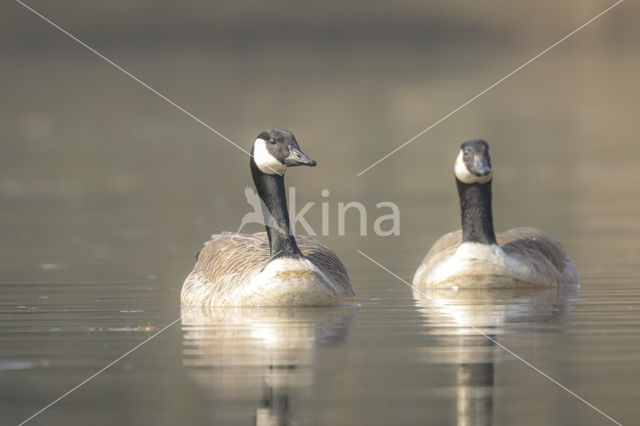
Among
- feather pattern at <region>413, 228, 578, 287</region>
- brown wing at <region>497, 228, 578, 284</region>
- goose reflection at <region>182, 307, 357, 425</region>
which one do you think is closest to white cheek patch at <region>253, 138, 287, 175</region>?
goose reflection at <region>182, 307, 357, 425</region>

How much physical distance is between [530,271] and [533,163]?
24656 mm

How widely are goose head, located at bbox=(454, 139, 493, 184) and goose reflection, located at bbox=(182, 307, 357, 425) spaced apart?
3.40 metres

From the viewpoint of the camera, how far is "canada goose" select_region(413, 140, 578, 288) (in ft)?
54.6

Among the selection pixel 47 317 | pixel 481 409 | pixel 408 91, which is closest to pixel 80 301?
pixel 47 317

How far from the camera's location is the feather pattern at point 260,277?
14.3m

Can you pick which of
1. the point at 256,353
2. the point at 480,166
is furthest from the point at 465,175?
the point at 256,353

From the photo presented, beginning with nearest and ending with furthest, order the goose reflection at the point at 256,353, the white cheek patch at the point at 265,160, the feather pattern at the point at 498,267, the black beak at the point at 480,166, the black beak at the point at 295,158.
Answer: the goose reflection at the point at 256,353 < the black beak at the point at 295,158 < the white cheek patch at the point at 265,160 < the feather pattern at the point at 498,267 < the black beak at the point at 480,166

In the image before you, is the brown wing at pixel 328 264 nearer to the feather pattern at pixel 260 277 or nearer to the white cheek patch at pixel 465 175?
the feather pattern at pixel 260 277

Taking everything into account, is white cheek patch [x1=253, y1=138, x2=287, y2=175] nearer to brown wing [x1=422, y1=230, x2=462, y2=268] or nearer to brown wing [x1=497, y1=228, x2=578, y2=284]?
brown wing [x1=422, y1=230, x2=462, y2=268]

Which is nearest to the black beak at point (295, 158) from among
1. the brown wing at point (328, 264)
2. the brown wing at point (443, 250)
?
the brown wing at point (328, 264)

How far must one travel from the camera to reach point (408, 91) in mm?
74812

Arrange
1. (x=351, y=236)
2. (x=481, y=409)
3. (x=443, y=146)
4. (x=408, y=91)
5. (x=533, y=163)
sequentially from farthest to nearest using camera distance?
(x=408, y=91) < (x=443, y=146) < (x=533, y=163) < (x=351, y=236) < (x=481, y=409)

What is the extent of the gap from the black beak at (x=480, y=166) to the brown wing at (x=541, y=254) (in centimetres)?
112

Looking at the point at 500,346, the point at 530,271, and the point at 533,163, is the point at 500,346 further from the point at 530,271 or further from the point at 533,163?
the point at 533,163
